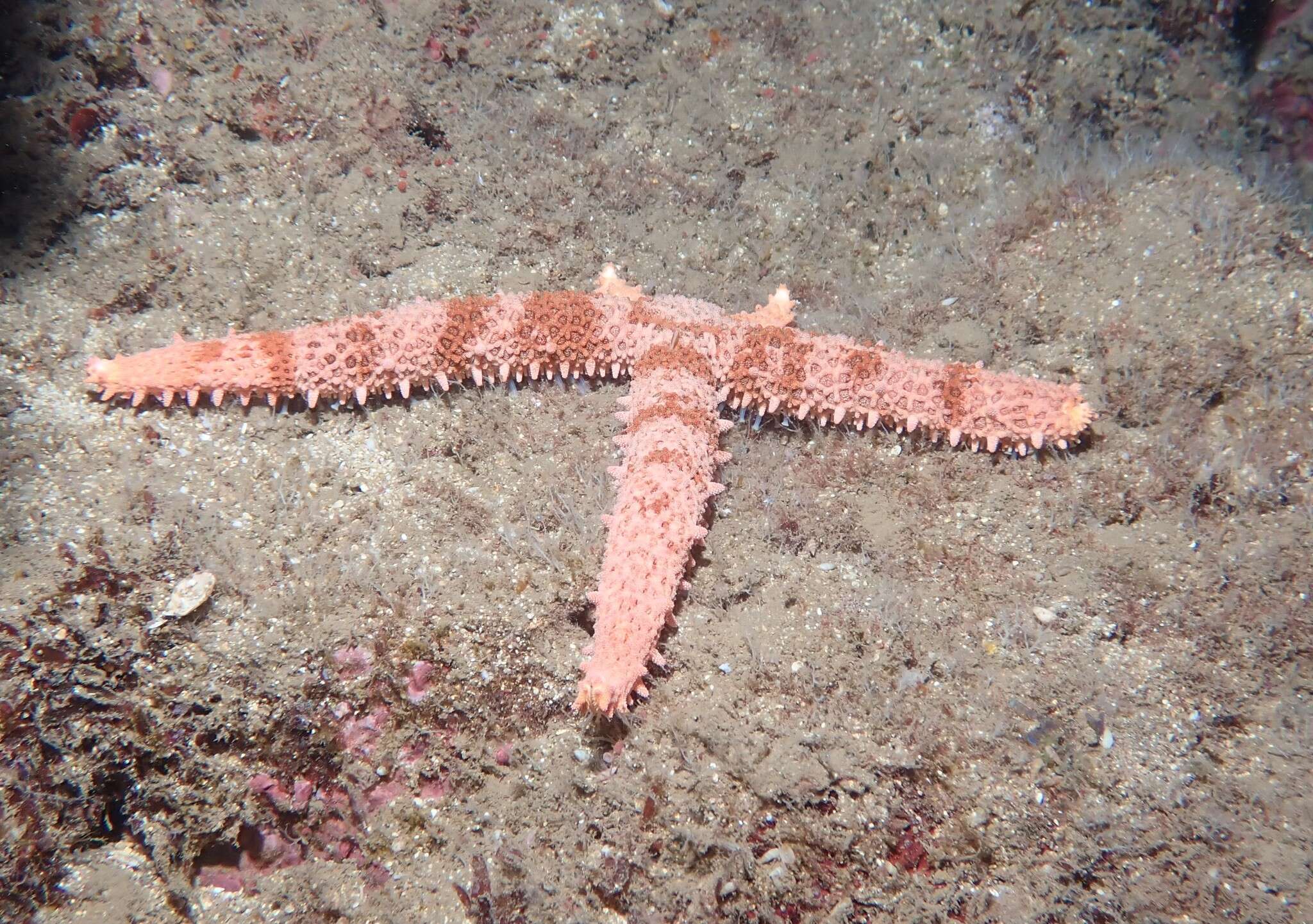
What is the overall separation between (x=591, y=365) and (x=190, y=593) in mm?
2510

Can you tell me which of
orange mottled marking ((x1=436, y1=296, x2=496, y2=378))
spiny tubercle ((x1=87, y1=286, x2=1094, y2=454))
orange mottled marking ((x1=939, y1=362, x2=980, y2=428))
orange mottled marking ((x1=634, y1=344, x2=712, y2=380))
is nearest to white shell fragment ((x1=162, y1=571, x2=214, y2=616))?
spiny tubercle ((x1=87, y1=286, x2=1094, y2=454))

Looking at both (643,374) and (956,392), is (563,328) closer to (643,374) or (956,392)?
(643,374)

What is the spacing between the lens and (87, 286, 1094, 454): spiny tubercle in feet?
12.3

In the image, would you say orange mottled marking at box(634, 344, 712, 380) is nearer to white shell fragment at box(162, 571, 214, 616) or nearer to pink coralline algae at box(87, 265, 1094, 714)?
pink coralline algae at box(87, 265, 1094, 714)

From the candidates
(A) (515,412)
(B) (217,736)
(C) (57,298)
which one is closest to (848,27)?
(A) (515,412)

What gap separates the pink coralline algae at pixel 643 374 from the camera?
366 cm

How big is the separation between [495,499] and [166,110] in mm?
3586

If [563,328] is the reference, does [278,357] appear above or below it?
below

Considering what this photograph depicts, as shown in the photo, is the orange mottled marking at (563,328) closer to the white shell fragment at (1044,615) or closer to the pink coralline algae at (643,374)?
the pink coralline algae at (643,374)

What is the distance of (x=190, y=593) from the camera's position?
3348 mm

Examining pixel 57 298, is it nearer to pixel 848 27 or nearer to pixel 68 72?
pixel 68 72

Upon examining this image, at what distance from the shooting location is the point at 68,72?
13.9 feet

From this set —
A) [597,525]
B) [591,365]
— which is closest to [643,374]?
[591,365]

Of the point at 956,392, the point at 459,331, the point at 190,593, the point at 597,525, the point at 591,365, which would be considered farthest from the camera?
the point at 591,365
